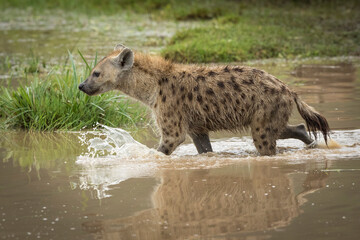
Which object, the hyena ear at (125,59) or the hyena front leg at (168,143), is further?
the hyena ear at (125,59)

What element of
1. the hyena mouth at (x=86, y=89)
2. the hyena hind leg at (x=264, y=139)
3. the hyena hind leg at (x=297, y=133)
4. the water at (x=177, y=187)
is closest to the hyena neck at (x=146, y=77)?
the hyena mouth at (x=86, y=89)

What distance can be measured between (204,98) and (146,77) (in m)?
0.52

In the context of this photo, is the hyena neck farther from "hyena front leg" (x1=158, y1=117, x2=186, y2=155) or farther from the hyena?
"hyena front leg" (x1=158, y1=117, x2=186, y2=155)

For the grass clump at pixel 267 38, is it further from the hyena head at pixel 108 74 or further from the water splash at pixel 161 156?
the hyena head at pixel 108 74

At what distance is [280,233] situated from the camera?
3619 millimetres

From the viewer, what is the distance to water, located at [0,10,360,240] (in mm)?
3756

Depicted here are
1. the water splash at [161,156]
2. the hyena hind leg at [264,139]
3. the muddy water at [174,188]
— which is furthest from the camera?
the hyena hind leg at [264,139]

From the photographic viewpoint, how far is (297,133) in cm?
578

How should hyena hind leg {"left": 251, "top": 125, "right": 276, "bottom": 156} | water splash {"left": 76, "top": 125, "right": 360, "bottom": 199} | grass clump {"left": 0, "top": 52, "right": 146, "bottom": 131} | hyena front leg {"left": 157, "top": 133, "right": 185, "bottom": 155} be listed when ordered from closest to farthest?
water splash {"left": 76, "top": 125, "right": 360, "bottom": 199} < hyena hind leg {"left": 251, "top": 125, "right": 276, "bottom": 156} < hyena front leg {"left": 157, "top": 133, "right": 185, "bottom": 155} < grass clump {"left": 0, "top": 52, "right": 146, "bottom": 131}

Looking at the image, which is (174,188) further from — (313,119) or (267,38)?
(267,38)

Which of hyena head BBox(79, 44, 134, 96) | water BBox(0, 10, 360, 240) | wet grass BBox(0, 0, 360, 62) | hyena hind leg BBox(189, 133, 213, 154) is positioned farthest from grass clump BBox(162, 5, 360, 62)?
hyena hind leg BBox(189, 133, 213, 154)

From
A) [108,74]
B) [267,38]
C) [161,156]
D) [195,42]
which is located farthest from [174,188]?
[267,38]

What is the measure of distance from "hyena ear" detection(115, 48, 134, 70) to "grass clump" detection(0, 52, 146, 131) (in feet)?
3.11

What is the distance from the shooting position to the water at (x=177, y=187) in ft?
12.3
